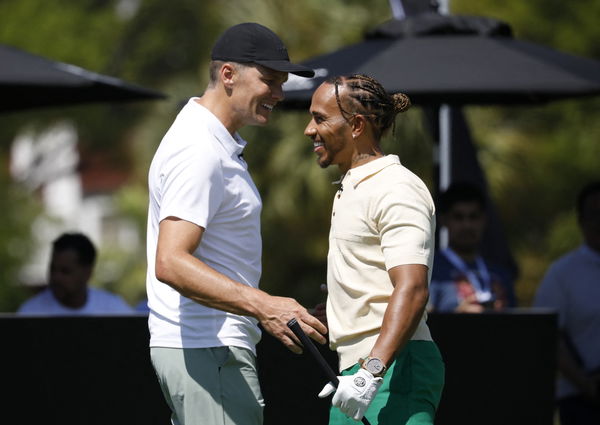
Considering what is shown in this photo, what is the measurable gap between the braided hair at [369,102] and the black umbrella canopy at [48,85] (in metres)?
3.26

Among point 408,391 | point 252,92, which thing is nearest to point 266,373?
point 408,391

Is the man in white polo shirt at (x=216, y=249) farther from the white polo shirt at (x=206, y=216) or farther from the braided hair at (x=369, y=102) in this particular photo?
the braided hair at (x=369, y=102)

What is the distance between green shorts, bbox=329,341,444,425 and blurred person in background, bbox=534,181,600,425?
97.8 inches

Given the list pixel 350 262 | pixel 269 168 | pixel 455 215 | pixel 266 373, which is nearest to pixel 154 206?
pixel 350 262

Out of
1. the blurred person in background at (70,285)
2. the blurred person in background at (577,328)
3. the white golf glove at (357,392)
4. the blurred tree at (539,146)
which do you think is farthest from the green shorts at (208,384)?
the blurred tree at (539,146)

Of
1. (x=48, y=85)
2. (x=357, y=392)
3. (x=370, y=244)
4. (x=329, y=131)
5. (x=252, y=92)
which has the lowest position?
(x=357, y=392)

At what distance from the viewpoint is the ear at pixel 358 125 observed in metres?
3.99

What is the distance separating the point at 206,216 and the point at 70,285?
3.36m

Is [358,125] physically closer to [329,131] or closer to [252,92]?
[329,131]

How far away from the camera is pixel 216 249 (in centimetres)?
393

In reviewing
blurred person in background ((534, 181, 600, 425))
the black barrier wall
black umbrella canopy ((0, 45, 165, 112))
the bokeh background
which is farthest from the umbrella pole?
the bokeh background

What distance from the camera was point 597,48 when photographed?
1962 centimetres

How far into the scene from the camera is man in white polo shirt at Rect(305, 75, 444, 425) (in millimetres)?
3650

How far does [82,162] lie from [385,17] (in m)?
15.3
